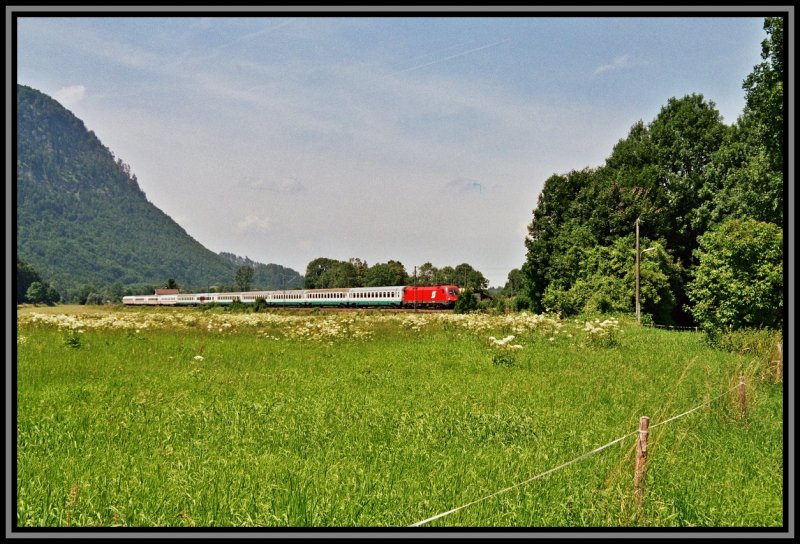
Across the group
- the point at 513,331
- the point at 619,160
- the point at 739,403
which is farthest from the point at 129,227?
the point at 739,403

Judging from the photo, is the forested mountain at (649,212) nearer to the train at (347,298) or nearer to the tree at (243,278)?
the train at (347,298)

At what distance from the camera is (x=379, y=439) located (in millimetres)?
6395

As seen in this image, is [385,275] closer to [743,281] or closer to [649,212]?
Answer: [649,212]

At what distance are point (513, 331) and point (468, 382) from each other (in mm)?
7563

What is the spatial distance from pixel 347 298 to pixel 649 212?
26487mm

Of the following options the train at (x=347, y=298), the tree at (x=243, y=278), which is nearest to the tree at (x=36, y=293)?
the train at (x=347, y=298)

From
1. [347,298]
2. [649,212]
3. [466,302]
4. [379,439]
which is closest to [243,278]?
[347,298]

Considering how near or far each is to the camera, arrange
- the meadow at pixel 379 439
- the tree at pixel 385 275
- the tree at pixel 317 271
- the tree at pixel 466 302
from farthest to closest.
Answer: the tree at pixel 317 271
the tree at pixel 385 275
the tree at pixel 466 302
the meadow at pixel 379 439

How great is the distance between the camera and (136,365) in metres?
11.1

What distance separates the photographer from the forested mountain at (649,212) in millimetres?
29406

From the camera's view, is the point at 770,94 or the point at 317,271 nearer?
the point at 770,94

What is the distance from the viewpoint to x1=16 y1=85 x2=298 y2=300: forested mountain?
3216 cm

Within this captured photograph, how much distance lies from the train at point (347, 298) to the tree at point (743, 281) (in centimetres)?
2679
